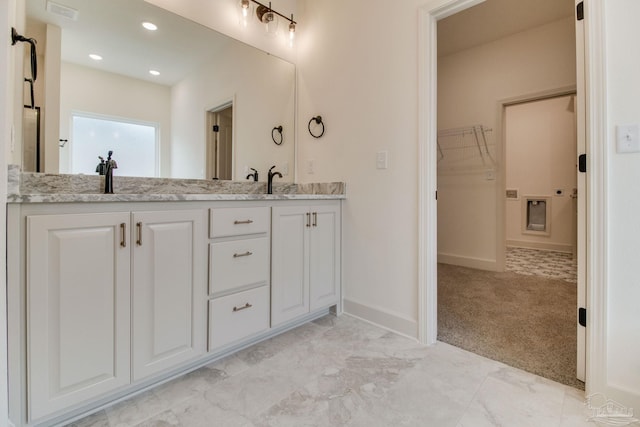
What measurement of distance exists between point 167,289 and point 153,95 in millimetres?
1280

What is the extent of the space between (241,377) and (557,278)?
3516 mm

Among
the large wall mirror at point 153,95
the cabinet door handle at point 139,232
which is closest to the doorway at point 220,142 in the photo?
the large wall mirror at point 153,95

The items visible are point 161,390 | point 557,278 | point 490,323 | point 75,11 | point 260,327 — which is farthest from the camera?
point 557,278

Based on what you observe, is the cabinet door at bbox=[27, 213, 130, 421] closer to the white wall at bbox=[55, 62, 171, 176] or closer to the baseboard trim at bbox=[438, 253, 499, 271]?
the white wall at bbox=[55, 62, 171, 176]

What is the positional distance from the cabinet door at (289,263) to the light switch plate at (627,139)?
1.55 metres

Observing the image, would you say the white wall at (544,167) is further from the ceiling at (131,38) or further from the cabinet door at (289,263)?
the ceiling at (131,38)

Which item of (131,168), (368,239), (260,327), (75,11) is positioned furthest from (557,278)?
(75,11)

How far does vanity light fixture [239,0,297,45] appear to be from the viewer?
2.21 m

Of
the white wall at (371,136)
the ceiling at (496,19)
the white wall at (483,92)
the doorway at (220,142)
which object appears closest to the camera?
the white wall at (371,136)

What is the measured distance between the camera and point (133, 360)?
1.26 meters

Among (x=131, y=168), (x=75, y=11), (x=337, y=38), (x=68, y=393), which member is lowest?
(x=68, y=393)

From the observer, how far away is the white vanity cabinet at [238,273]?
5.01 feet

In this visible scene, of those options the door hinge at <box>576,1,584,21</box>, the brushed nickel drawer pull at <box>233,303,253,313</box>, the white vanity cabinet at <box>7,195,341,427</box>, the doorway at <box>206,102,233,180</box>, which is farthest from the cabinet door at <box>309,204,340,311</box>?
the door hinge at <box>576,1,584,21</box>

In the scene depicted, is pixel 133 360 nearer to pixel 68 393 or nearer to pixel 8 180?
pixel 68 393
